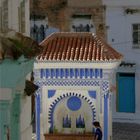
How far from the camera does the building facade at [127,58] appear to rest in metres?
27.7

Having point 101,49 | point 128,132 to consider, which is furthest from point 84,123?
point 128,132

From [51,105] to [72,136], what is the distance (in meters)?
1.20

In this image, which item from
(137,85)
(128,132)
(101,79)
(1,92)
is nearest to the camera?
(1,92)

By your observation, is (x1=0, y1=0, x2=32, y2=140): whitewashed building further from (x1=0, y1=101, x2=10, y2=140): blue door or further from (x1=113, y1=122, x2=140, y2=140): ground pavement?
(x1=113, y1=122, x2=140, y2=140): ground pavement

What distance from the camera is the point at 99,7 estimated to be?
92.3 ft

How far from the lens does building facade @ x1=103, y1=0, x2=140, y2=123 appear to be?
90.8 ft

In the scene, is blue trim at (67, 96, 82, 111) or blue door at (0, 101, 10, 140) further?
blue trim at (67, 96, 82, 111)

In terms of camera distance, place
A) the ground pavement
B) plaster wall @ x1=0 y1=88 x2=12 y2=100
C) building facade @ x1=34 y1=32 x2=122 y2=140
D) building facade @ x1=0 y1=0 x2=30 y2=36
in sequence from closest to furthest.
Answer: plaster wall @ x1=0 y1=88 x2=12 y2=100
building facade @ x1=0 y1=0 x2=30 y2=36
building facade @ x1=34 y1=32 x2=122 y2=140
the ground pavement

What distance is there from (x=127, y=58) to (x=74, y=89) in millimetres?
8885

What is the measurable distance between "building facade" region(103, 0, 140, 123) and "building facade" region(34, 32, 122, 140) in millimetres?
7889

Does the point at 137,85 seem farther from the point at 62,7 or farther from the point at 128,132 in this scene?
the point at 62,7

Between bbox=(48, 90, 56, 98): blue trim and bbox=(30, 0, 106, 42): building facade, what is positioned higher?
bbox=(30, 0, 106, 42): building facade

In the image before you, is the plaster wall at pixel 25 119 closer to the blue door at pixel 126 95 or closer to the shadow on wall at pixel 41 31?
the blue door at pixel 126 95

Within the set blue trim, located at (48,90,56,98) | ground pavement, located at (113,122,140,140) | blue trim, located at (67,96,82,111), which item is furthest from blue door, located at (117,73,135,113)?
blue trim, located at (48,90,56,98)
